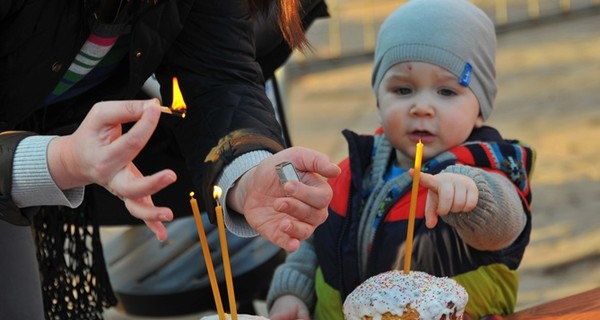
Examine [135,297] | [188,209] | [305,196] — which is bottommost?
[135,297]

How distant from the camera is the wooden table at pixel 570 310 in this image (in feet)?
6.37

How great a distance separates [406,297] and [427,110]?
0.58 meters

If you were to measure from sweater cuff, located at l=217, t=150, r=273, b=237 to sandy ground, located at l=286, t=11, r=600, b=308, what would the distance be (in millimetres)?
1785

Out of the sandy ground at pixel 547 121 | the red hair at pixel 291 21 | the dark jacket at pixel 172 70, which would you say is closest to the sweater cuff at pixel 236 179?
the dark jacket at pixel 172 70

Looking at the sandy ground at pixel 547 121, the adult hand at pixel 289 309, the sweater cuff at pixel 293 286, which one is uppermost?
the sweater cuff at pixel 293 286

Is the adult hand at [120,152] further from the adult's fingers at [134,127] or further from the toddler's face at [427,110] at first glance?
the toddler's face at [427,110]

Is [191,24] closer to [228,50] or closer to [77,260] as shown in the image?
[228,50]

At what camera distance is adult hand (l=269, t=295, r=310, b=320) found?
224cm

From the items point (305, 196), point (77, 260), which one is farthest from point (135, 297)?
point (305, 196)

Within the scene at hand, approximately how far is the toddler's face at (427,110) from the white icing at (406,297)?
0.49m

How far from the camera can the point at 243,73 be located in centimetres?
216

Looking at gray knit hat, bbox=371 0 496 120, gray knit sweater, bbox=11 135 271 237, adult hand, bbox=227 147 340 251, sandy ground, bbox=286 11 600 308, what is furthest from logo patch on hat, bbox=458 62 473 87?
sandy ground, bbox=286 11 600 308

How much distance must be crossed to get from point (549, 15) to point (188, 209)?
476 cm

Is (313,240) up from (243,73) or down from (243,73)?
down
